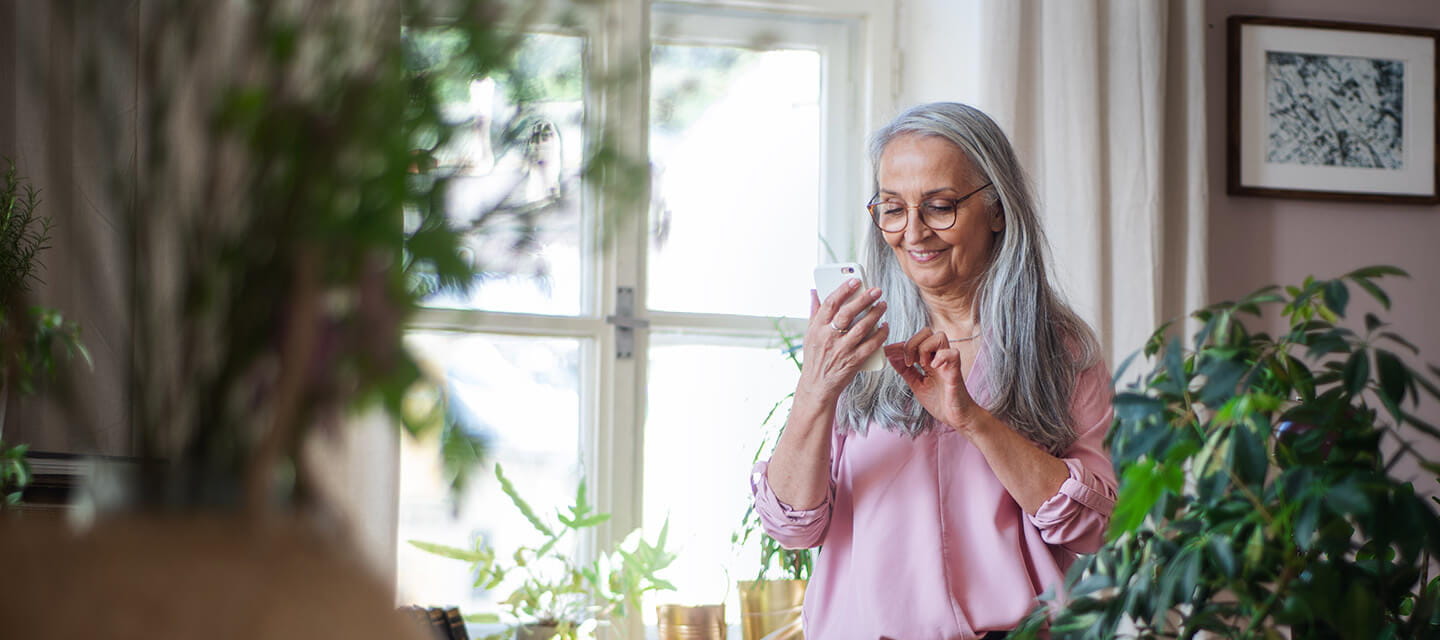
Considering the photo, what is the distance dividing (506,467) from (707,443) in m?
0.56

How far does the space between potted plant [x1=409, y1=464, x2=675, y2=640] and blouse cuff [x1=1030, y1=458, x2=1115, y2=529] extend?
999 millimetres

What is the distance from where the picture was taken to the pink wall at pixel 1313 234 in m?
3.29

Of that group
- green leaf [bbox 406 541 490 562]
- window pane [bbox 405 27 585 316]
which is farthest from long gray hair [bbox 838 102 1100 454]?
window pane [bbox 405 27 585 316]

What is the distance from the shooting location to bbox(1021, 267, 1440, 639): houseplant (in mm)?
913

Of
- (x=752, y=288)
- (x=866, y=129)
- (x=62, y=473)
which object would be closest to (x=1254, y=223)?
(x=866, y=129)

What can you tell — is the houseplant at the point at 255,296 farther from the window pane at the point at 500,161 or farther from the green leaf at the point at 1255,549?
the green leaf at the point at 1255,549

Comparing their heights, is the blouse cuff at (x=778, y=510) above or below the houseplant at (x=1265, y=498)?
below

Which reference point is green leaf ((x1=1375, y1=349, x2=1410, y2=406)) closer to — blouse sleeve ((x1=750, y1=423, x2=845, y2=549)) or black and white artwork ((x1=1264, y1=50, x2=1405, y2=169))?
blouse sleeve ((x1=750, y1=423, x2=845, y2=549))

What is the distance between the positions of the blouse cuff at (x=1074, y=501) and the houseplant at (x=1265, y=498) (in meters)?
0.57

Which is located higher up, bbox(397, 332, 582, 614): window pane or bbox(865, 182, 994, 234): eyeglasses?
bbox(865, 182, 994, 234): eyeglasses

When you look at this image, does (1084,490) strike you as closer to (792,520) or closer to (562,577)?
(792,520)

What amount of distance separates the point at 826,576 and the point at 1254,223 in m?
2.05

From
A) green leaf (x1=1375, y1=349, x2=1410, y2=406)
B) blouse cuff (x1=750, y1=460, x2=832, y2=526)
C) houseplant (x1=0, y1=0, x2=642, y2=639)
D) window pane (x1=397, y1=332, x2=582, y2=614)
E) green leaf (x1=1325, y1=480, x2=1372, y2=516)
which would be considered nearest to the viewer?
houseplant (x1=0, y1=0, x2=642, y2=639)

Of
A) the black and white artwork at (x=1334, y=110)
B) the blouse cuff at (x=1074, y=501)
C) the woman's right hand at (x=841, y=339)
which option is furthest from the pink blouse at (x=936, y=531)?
the black and white artwork at (x=1334, y=110)
